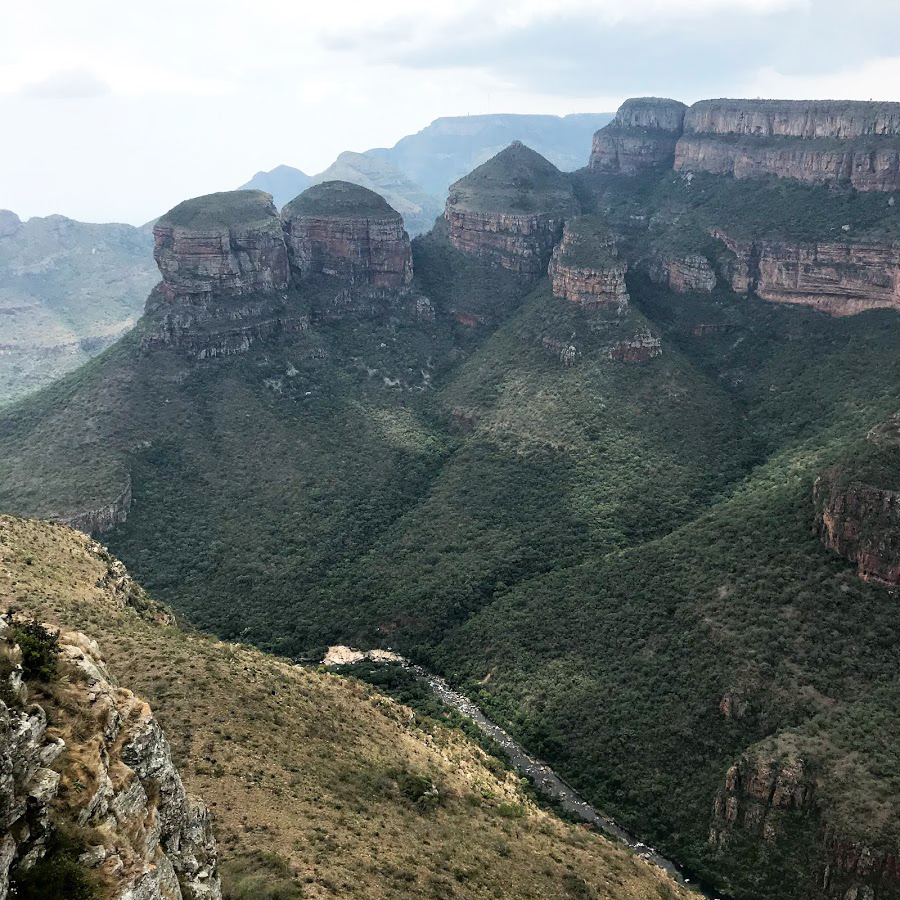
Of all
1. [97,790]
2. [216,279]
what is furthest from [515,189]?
[97,790]

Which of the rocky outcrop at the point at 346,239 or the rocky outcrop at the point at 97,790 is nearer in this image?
the rocky outcrop at the point at 97,790

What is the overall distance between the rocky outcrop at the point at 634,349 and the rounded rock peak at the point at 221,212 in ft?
179

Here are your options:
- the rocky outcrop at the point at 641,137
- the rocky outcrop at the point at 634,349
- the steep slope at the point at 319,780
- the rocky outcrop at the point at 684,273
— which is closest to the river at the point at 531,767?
the steep slope at the point at 319,780

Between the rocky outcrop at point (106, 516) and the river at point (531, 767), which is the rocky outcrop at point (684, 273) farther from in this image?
the rocky outcrop at point (106, 516)

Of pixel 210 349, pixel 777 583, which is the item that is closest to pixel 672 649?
pixel 777 583

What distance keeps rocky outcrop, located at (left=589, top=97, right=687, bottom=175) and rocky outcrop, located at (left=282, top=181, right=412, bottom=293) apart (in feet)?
215

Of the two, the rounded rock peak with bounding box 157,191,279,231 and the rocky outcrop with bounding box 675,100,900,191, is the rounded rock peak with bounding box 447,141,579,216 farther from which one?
the rounded rock peak with bounding box 157,191,279,231

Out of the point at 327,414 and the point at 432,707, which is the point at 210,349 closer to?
the point at 327,414

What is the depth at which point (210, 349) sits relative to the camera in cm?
11500

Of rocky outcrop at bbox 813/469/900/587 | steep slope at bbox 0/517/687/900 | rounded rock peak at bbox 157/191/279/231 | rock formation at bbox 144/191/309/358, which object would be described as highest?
rounded rock peak at bbox 157/191/279/231

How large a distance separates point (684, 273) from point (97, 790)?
125 meters

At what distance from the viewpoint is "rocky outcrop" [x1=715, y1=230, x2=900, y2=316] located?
11156 centimetres

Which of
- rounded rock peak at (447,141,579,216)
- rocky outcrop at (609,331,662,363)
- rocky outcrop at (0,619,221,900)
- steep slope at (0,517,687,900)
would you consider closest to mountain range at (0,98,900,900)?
rocky outcrop at (609,331,662,363)

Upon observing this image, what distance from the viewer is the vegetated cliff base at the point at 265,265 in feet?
378
